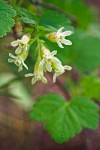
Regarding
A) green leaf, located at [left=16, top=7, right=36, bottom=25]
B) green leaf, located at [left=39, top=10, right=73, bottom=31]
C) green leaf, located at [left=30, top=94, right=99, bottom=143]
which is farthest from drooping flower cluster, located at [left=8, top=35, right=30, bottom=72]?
green leaf, located at [left=30, top=94, right=99, bottom=143]

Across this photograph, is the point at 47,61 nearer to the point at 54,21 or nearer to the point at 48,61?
the point at 48,61

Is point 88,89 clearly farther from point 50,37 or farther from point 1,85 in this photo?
point 50,37

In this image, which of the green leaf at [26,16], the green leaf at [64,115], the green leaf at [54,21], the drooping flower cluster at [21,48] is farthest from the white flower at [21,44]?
the green leaf at [64,115]

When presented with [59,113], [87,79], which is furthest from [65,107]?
[87,79]

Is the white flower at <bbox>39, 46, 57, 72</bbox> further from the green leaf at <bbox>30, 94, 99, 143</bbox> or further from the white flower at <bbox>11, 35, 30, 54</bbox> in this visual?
the green leaf at <bbox>30, 94, 99, 143</bbox>

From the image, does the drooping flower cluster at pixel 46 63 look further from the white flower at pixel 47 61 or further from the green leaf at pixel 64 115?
the green leaf at pixel 64 115
